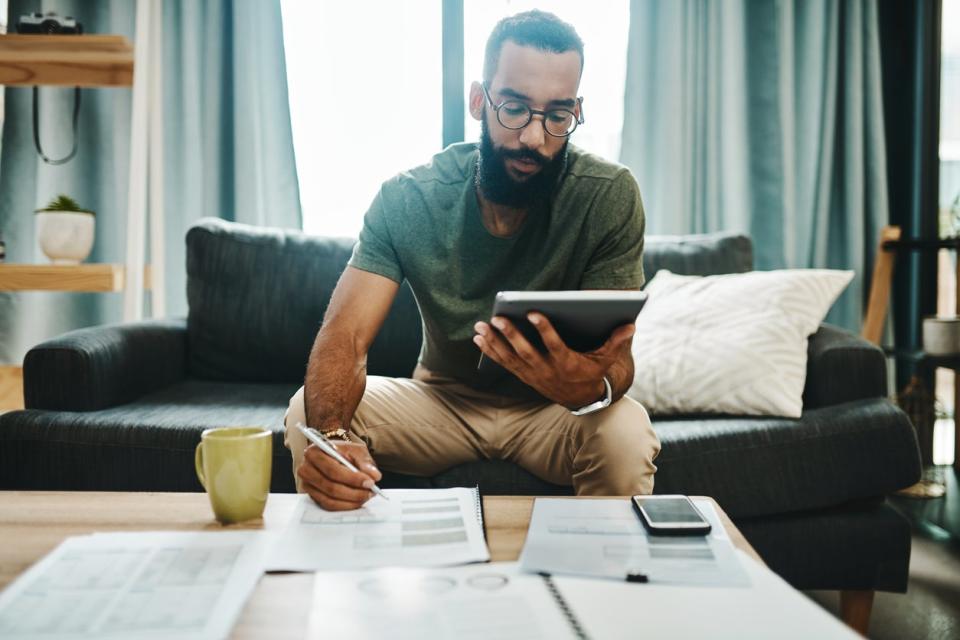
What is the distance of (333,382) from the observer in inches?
44.1

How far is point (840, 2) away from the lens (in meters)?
2.45

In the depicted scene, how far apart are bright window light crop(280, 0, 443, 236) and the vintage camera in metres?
0.62

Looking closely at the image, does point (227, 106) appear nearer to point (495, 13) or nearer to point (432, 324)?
point (495, 13)

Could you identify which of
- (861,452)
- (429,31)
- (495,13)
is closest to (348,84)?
(429,31)

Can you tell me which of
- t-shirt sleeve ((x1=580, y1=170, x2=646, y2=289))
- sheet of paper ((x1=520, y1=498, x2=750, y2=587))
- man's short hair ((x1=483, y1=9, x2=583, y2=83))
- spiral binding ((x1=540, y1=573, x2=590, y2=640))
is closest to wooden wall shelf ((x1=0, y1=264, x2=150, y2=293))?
man's short hair ((x1=483, y1=9, x2=583, y2=83))

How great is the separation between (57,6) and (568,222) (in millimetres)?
2019

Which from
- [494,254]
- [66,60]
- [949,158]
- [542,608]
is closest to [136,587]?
[542,608]

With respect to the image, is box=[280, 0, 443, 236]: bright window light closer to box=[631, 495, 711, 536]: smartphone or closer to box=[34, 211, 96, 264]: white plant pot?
box=[34, 211, 96, 264]: white plant pot

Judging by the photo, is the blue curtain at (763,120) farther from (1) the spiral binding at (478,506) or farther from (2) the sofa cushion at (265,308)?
(1) the spiral binding at (478,506)

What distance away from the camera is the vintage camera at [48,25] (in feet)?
7.06

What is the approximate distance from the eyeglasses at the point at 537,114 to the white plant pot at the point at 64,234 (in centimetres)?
141

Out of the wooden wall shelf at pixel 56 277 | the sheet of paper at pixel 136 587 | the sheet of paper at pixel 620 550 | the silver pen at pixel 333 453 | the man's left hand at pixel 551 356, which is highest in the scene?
the wooden wall shelf at pixel 56 277

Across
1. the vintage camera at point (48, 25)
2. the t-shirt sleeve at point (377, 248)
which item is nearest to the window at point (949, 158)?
the t-shirt sleeve at point (377, 248)

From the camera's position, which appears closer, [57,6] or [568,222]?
[568,222]
